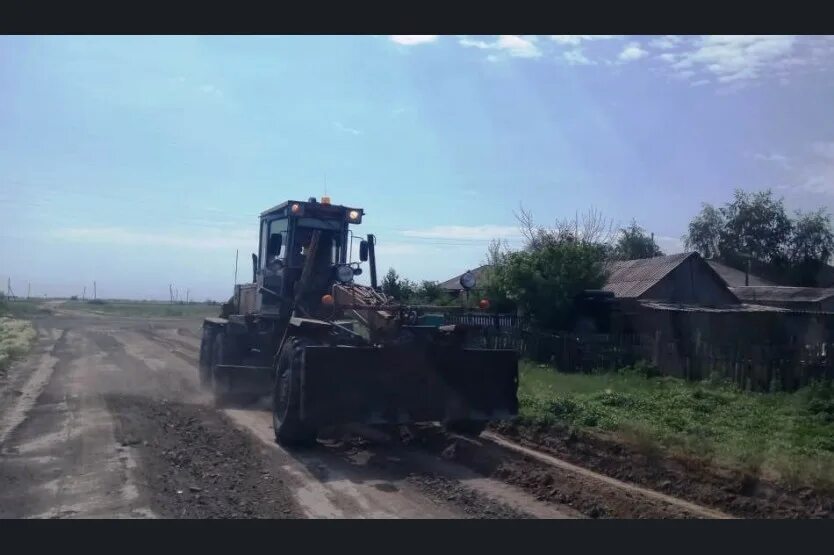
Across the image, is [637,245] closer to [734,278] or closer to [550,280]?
[734,278]

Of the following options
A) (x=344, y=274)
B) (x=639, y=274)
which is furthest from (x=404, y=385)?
(x=639, y=274)

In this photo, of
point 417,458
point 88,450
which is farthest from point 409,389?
point 88,450

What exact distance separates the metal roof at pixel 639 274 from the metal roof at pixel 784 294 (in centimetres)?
877

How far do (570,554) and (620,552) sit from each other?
413 millimetres

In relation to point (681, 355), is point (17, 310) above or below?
above

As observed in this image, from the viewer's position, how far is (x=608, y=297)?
23797 mm

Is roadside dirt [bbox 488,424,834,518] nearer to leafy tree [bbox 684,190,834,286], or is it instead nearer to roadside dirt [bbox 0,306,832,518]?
roadside dirt [bbox 0,306,832,518]

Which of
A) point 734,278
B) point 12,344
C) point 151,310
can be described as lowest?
point 12,344

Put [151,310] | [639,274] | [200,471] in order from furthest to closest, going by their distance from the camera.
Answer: [151,310]
[639,274]
[200,471]

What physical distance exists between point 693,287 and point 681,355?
1616 cm

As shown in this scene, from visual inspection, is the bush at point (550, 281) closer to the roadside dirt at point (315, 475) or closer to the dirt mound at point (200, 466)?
the roadside dirt at point (315, 475)

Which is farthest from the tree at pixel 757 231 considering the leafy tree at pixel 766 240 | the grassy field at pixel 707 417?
the grassy field at pixel 707 417

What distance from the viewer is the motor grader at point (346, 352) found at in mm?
9719

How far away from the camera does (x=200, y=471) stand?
8.79m
